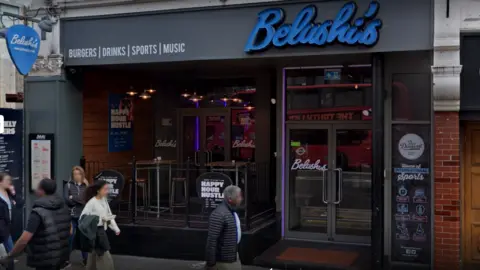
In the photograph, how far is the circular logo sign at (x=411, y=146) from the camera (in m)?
8.79

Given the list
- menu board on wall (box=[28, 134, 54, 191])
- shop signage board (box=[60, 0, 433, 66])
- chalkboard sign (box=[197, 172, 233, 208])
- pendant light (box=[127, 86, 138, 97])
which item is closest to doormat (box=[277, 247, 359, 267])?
chalkboard sign (box=[197, 172, 233, 208])

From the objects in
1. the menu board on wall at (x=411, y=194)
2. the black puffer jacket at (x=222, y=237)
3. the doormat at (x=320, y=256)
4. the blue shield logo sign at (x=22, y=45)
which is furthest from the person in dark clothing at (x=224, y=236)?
the blue shield logo sign at (x=22, y=45)

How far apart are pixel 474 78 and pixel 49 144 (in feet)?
24.9

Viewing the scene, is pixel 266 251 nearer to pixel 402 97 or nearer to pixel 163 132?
pixel 402 97

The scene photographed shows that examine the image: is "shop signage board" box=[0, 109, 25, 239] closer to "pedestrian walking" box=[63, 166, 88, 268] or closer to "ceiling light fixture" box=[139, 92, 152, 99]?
"pedestrian walking" box=[63, 166, 88, 268]

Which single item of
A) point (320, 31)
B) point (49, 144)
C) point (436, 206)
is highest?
point (320, 31)

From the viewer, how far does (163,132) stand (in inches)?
544

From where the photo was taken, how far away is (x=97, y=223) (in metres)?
7.10

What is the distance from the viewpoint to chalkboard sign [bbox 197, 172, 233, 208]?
9.73m

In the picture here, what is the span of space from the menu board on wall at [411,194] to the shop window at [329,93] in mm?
1550

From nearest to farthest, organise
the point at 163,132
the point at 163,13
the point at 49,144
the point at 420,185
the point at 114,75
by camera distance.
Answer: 1. the point at 420,185
2. the point at 163,13
3. the point at 49,144
4. the point at 114,75
5. the point at 163,132

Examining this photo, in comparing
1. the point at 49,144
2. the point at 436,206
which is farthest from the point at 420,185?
the point at 49,144

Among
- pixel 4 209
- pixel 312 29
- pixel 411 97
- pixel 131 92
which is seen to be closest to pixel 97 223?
pixel 4 209

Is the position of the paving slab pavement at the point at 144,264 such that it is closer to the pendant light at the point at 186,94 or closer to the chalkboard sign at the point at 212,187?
the chalkboard sign at the point at 212,187
